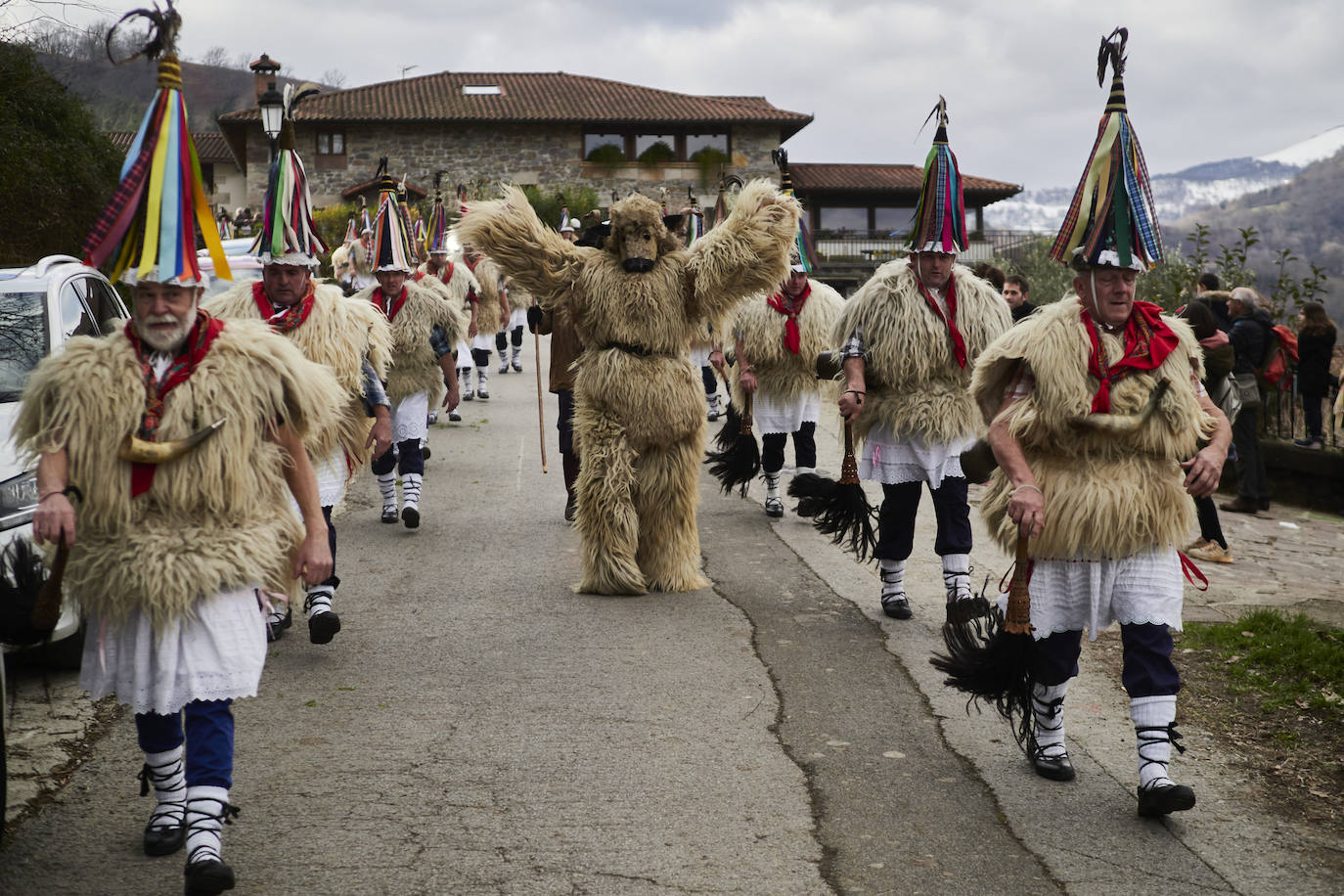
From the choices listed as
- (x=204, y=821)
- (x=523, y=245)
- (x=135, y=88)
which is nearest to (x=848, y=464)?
(x=523, y=245)

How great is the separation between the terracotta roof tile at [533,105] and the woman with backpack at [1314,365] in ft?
126

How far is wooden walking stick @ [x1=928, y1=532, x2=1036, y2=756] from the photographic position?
4.68 metres

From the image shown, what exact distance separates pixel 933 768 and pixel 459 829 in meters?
1.85

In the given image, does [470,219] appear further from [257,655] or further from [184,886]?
[184,886]

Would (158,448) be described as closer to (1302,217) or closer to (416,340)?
(416,340)

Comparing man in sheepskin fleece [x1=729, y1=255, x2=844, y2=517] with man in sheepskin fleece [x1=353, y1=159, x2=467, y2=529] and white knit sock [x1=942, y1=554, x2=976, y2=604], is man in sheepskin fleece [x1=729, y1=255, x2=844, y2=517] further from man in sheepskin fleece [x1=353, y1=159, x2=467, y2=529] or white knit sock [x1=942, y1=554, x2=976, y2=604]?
white knit sock [x1=942, y1=554, x2=976, y2=604]

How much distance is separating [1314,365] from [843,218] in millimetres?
38243

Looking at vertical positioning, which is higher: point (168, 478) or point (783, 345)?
point (783, 345)

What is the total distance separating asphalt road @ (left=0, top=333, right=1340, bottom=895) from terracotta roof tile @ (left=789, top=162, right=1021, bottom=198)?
4131 centimetres

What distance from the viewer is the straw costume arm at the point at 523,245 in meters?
7.80

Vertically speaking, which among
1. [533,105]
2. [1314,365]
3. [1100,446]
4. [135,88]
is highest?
[135,88]

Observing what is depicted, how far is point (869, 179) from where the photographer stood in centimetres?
5069

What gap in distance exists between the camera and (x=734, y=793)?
4.76 metres

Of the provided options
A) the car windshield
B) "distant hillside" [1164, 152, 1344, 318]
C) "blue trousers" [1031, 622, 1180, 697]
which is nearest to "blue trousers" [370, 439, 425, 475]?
the car windshield
